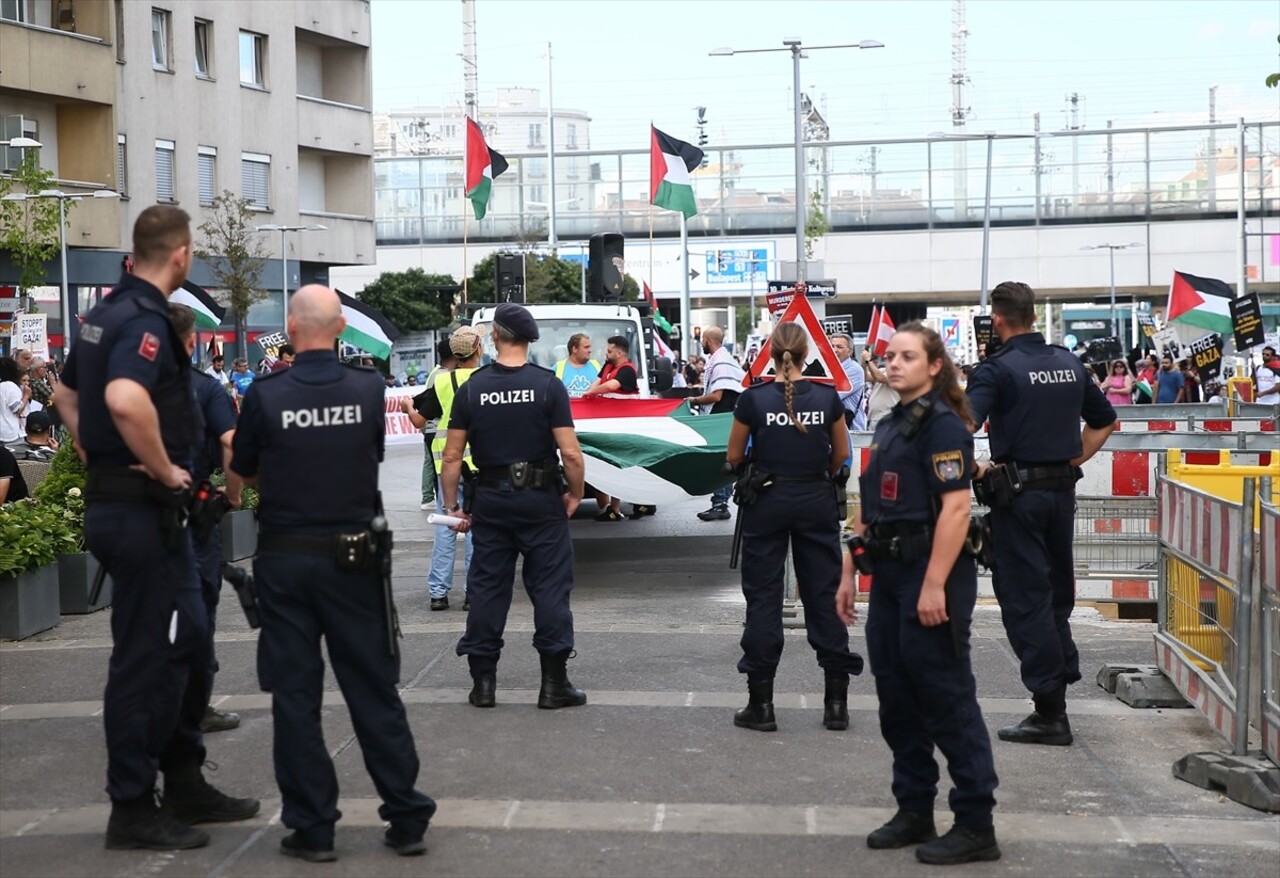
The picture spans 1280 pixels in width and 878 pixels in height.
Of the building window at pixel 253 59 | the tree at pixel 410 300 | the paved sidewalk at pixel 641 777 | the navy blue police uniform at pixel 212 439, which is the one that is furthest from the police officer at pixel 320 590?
the tree at pixel 410 300

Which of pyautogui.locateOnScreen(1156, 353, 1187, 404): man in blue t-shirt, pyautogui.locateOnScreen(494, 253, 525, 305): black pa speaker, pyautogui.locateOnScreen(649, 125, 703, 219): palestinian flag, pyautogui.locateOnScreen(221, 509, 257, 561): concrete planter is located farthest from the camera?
pyautogui.locateOnScreen(649, 125, 703, 219): palestinian flag

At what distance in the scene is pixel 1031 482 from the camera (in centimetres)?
752

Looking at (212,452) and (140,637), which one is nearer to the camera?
(140,637)

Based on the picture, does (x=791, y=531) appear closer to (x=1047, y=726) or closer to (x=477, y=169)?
(x=1047, y=726)

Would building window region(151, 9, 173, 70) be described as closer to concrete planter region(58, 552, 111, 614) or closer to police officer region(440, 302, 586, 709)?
concrete planter region(58, 552, 111, 614)

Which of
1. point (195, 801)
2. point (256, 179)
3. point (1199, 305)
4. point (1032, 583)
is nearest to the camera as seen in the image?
point (195, 801)

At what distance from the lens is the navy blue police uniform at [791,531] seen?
7648mm

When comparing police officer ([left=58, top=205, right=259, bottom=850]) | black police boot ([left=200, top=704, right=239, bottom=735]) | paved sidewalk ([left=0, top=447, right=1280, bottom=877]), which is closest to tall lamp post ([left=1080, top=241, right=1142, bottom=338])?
paved sidewalk ([left=0, top=447, right=1280, bottom=877])

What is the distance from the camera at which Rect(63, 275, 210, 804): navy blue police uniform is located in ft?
18.6

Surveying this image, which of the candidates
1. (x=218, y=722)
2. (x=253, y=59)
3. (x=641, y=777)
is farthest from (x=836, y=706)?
(x=253, y=59)

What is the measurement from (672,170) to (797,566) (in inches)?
1024

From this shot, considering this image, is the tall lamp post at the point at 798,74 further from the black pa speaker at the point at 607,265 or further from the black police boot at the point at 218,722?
the black police boot at the point at 218,722

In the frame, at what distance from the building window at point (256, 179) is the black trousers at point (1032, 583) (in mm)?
40502

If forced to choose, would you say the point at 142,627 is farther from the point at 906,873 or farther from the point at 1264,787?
the point at 1264,787
